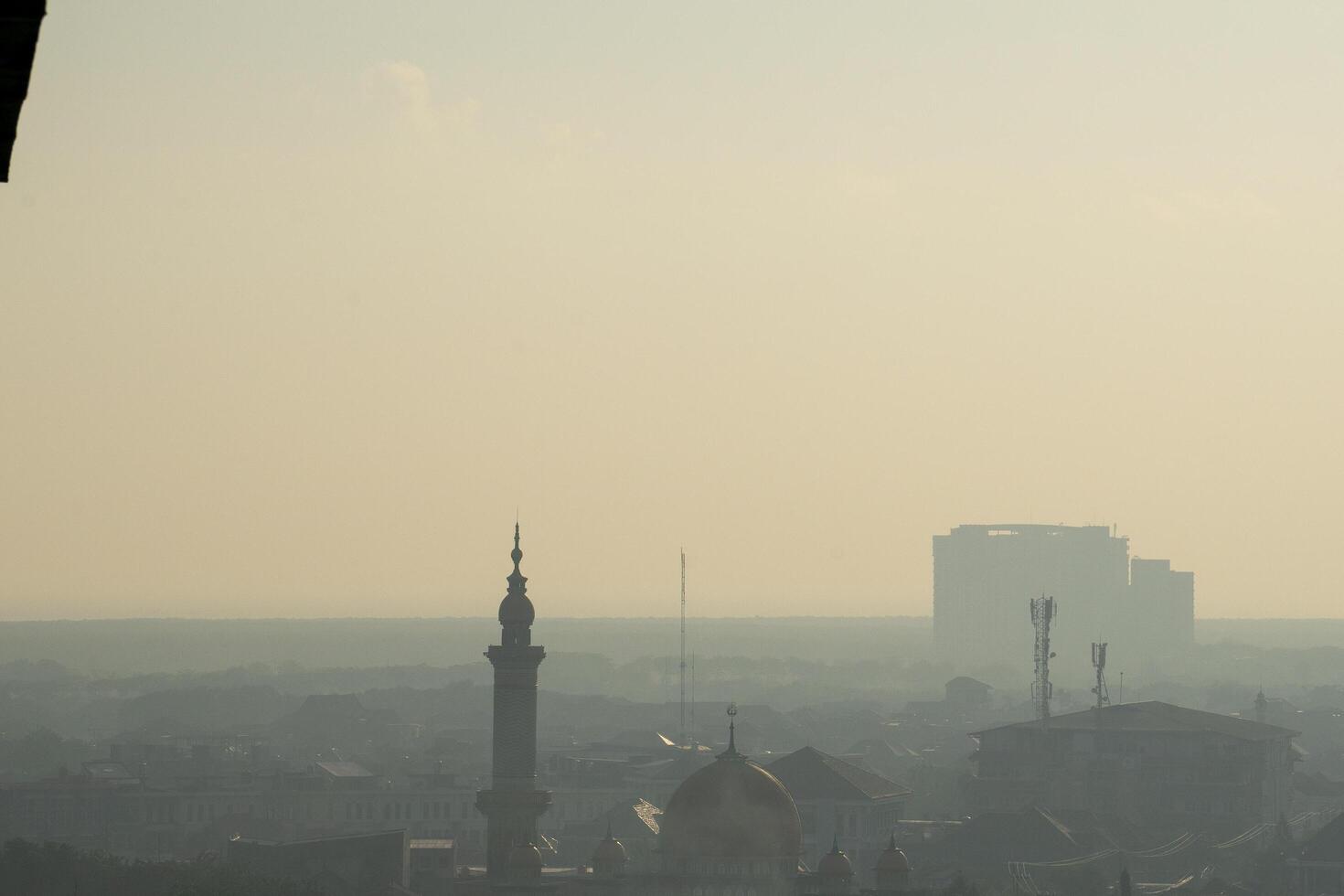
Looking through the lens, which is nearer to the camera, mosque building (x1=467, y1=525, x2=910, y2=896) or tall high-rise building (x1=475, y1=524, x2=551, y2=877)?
mosque building (x1=467, y1=525, x2=910, y2=896)

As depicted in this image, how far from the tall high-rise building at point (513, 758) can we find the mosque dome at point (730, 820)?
561cm

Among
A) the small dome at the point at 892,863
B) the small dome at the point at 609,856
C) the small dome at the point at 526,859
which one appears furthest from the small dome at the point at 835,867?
the small dome at the point at 526,859

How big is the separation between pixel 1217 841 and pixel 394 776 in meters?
52.1

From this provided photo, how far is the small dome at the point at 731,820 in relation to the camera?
241 feet

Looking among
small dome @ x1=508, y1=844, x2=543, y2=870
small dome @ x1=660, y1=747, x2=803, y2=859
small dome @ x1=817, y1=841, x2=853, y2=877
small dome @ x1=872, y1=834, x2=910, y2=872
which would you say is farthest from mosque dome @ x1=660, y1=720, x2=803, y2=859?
small dome @ x1=508, y1=844, x2=543, y2=870

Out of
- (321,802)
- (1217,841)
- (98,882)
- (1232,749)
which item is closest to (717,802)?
(98,882)

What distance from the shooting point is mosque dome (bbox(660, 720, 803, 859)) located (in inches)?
2889

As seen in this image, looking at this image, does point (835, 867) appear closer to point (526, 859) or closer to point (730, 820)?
point (730, 820)

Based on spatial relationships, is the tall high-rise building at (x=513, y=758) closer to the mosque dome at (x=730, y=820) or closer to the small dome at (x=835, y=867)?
the mosque dome at (x=730, y=820)

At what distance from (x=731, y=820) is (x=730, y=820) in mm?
26

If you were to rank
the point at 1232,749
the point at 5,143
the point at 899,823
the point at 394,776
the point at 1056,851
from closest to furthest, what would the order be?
1. the point at 5,143
2. the point at 1056,851
3. the point at 899,823
4. the point at 1232,749
5. the point at 394,776

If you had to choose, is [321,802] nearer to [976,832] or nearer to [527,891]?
[976,832]

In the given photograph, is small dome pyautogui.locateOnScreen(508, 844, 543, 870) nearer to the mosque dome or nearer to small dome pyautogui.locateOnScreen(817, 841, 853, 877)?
the mosque dome

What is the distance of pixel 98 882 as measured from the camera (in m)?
85.2
